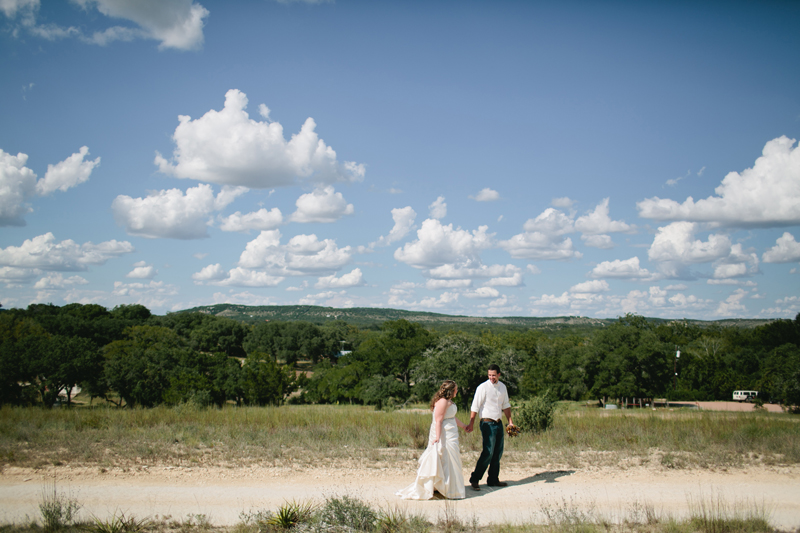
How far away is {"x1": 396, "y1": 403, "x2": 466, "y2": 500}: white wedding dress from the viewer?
21.9 ft

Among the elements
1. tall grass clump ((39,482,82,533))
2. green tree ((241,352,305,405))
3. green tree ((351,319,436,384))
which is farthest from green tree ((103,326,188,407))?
tall grass clump ((39,482,82,533))

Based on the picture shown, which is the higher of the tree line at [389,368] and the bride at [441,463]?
the bride at [441,463]

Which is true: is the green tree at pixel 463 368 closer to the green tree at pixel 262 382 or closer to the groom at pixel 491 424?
the green tree at pixel 262 382

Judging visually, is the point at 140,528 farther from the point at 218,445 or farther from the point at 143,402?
the point at 143,402

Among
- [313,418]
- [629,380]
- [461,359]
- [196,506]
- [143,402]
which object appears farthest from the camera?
[629,380]

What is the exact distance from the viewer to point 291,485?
7535 millimetres

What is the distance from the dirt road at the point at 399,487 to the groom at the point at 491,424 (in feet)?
0.82

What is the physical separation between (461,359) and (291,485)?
24.4m

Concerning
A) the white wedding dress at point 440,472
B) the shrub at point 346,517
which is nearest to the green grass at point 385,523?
the shrub at point 346,517

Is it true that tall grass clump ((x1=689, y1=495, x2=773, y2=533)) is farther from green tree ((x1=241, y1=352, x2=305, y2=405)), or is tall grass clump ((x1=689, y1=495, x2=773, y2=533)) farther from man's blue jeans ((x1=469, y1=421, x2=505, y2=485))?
green tree ((x1=241, y1=352, x2=305, y2=405))

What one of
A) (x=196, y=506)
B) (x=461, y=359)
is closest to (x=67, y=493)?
(x=196, y=506)

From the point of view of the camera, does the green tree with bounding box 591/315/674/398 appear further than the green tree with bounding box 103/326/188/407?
Yes

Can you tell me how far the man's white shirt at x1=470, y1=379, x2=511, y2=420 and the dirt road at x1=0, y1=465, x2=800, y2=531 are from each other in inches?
45.4

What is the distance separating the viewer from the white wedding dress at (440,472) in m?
6.66
